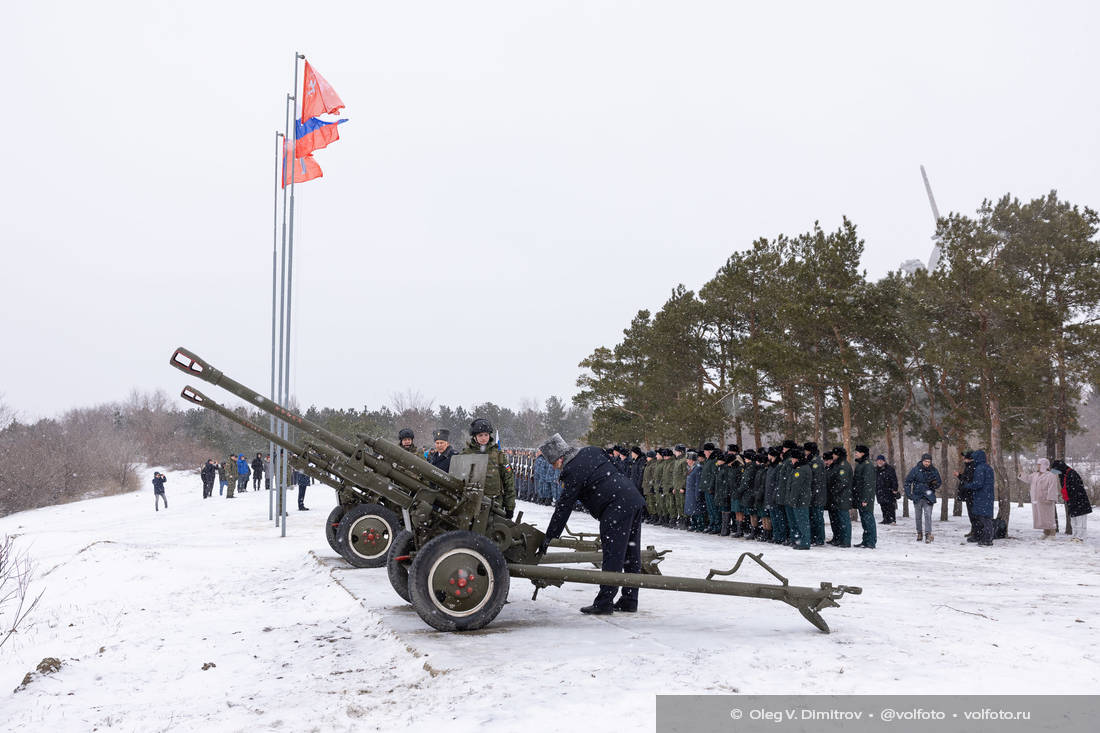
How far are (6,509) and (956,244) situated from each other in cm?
4782

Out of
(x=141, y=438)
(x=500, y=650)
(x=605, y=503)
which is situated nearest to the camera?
(x=500, y=650)

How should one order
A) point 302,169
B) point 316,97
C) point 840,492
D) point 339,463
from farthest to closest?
point 302,169, point 316,97, point 840,492, point 339,463

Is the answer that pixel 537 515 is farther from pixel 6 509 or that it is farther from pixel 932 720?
pixel 6 509

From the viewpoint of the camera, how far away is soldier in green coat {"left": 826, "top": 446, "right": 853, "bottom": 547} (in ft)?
45.4

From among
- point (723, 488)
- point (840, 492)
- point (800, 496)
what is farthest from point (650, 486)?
point (800, 496)

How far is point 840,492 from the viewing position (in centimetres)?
1396

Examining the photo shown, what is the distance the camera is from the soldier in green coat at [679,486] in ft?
59.3

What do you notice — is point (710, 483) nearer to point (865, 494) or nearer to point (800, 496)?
point (800, 496)

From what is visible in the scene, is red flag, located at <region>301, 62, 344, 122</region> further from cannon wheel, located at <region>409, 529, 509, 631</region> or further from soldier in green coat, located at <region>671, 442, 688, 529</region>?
cannon wheel, located at <region>409, 529, 509, 631</region>

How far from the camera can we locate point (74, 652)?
697 centimetres

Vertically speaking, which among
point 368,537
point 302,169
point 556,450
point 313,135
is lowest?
point 368,537

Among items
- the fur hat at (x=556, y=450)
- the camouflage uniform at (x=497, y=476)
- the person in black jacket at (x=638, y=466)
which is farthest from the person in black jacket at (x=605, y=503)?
the person in black jacket at (x=638, y=466)

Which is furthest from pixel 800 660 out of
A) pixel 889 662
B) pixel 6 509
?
pixel 6 509

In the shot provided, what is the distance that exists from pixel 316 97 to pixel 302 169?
1842 mm
